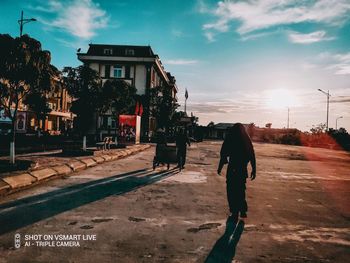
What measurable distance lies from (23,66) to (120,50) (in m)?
40.6

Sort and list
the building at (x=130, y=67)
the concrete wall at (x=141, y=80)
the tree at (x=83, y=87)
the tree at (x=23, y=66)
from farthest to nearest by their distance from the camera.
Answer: the concrete wall at (x=141, y=80) < the building at (x=130, y=67) < the tree at (x=83, y=87) < the tree at (x=23, y=66)

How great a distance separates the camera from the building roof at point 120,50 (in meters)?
48.3

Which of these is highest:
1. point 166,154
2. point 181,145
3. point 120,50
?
point 120,50

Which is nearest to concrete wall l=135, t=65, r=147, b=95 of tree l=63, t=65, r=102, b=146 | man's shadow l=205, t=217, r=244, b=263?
tree l=63, t=65, r=102, b=146

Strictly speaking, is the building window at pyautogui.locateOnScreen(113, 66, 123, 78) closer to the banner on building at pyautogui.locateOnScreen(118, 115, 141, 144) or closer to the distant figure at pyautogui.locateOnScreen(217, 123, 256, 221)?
the banner on building at pyautogui.locateOnScreen(118, 115, 141, 144)

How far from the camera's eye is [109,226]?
5133 millimetres

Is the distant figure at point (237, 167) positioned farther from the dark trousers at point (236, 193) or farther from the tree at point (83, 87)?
the tree at point (83, 87)

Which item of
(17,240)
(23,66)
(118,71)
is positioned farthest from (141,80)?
(17,240)

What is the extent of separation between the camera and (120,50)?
49438 mm

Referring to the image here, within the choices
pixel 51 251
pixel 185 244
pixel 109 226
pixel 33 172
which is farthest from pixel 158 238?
pixel 33 172

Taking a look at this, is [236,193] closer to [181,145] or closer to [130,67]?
[181,145]

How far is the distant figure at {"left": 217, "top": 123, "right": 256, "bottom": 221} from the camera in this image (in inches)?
233

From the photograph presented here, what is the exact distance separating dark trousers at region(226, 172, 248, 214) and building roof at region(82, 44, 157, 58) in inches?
1716

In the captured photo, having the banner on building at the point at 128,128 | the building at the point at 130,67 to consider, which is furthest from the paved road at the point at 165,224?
the building at the point at 130,67
